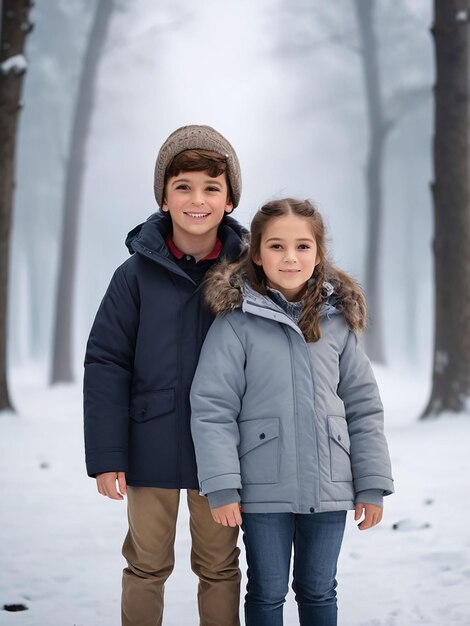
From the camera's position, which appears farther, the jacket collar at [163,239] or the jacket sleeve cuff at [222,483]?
the jacket collar at [163,239]

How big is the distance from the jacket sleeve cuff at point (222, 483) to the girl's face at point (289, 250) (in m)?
0.58

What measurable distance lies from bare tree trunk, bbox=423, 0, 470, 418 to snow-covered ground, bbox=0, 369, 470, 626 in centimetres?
57

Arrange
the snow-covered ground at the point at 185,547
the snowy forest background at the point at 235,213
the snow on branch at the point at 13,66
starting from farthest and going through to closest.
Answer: the snow on branch at the point at 13,66, the snowy forest background at the point at 235,213, the snow-covered ground at the point at 185,547

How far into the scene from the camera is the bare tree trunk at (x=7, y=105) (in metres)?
7.25

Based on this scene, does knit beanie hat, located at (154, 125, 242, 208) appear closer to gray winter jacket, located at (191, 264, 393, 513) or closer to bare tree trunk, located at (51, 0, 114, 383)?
gray winter jacket, located at (191, 264, 393, 513)

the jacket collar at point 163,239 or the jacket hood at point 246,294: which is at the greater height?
the jacket collar at point 163,239

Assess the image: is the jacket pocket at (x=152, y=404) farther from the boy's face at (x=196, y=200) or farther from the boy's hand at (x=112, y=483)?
the boy's face at (x=196, y=200)

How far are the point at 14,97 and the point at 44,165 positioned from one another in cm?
1275

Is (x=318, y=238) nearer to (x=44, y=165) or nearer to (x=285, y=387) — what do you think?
(x=285, y=387)

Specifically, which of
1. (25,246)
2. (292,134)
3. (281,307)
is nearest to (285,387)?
(281,307)

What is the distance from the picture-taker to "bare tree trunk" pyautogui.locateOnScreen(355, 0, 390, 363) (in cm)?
1370

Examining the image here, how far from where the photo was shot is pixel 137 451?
7.72 ft

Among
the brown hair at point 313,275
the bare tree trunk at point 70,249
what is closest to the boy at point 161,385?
the brown hair at point 313,275

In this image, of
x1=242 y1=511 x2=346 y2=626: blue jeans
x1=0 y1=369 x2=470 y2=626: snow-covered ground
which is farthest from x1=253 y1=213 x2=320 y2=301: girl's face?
x1=0 y1=369 x2=470 y2=626: snow-covered ground
